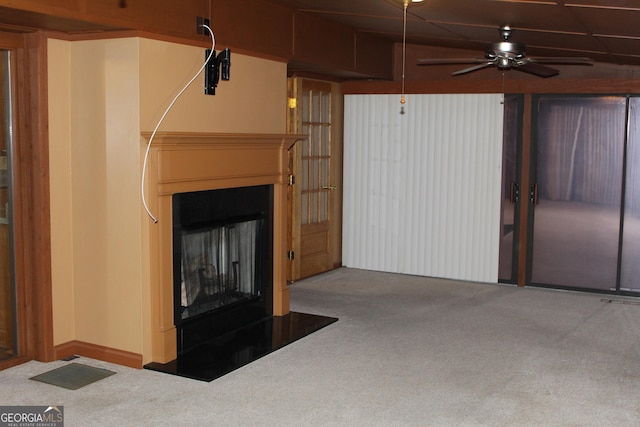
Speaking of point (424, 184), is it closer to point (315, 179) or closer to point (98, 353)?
point (315, 179)

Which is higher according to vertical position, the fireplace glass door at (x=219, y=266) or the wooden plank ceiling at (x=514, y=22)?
the wooden plank ceiling at (x=514, y=22)

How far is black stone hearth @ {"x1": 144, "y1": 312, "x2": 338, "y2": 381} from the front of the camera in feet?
14.5

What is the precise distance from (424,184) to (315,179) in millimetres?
1113

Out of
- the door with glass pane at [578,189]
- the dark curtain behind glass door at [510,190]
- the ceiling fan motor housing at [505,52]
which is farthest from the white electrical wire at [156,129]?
the door with glass pane at [578,189]

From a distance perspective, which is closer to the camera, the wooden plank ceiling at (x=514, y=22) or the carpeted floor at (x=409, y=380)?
the carpeted floor at (x=409, y=380)

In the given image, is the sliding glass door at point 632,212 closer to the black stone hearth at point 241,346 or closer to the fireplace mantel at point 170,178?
the black stone hearth at point 241,346

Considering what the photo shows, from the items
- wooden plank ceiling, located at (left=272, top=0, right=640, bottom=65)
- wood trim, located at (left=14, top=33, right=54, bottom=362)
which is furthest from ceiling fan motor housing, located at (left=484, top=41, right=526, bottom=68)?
wood trim, located at (left=14, top=33, right=54, bottom=362)

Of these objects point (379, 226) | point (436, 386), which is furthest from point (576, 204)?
point (436, 386)

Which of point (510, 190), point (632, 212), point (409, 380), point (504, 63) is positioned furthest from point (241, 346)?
point (632, 212)

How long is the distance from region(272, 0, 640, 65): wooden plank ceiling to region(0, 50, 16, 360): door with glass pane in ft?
6.60

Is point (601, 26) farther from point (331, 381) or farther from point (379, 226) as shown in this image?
point (379, 226)

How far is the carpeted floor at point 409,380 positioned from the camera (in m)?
3.78

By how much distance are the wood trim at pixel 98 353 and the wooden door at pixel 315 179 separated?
2.72 meters

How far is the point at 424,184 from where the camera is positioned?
747cm
